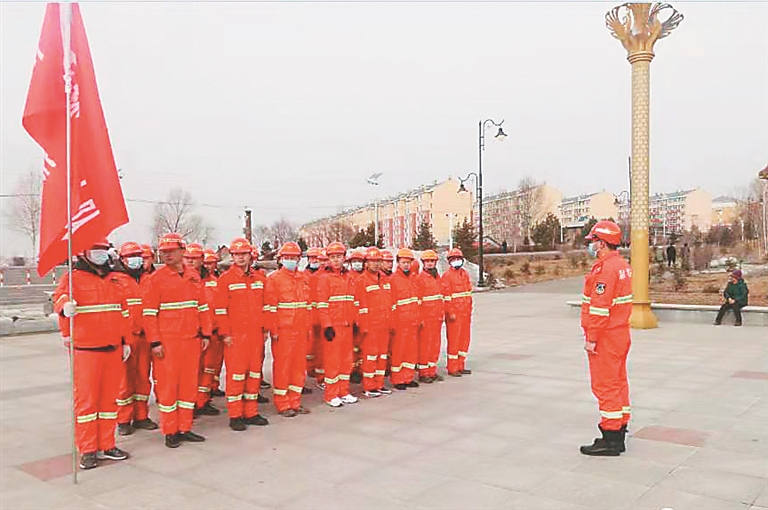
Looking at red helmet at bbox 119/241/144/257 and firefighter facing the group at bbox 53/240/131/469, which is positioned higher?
red helmet at bbox 119/241/144/257

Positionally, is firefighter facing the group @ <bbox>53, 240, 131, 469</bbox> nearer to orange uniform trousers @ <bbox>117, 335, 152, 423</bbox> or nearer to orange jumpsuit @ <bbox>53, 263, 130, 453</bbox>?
orange jumpsuit @ <bbox>53, 263, 130, 453</bbox>

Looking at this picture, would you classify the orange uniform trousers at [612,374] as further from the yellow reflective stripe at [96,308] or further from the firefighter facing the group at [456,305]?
the yellow reflective stripe at [96,308]

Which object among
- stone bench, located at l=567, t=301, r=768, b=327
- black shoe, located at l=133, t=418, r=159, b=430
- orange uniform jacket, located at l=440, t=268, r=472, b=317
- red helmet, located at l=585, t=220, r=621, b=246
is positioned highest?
red helmet, located at l=585, t=220, r=621, b=246

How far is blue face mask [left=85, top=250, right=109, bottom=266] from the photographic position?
558 centimetres

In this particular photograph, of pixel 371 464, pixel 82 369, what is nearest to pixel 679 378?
pixel 371 464

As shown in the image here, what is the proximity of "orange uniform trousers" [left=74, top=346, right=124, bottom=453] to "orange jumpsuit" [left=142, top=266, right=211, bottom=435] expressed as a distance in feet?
1.39

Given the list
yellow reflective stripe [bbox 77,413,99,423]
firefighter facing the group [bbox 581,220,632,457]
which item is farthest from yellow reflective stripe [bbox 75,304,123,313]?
firefighter facing the group [bbox 581,220,632,457]

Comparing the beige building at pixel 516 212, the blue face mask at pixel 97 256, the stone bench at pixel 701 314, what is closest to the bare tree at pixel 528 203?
the beige building at pixel 516 212

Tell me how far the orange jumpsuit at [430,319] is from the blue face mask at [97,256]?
4334 millimetres

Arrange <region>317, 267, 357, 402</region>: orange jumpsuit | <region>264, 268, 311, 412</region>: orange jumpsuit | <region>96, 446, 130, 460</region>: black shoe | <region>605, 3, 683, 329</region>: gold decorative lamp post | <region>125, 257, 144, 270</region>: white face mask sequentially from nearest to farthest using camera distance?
1. <region>96, 446, 130, 460</region>: black shoe
2. <region>125, 257, 144, 270</region>: white face mask
3. <region>264, 268, 311, 412</region>: orange jumpsuit
4. <region>317, 267, 357, 402</region>: orange jumpsuit
5. <region>605, 3, 683, 329</region>: gold decorative lamp post

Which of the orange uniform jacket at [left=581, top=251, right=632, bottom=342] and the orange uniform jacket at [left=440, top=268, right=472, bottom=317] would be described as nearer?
the orange uniform jacket at [left=581, top=251, right=632, bottom=342]

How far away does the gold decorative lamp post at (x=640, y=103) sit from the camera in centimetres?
1448

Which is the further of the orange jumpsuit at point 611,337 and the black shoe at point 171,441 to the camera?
the black shoe at point 171,441

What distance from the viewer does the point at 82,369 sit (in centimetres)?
541
